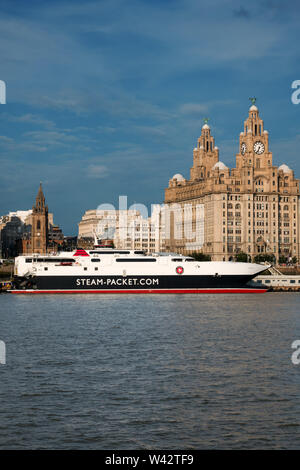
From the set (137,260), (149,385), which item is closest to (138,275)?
(137,260)

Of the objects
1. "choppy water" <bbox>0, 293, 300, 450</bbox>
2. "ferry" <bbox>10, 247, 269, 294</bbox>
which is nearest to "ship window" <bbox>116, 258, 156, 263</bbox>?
"ferry" <bbox>10, 247, 269, 294</bbox>

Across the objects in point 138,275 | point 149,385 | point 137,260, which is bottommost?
point 149,385

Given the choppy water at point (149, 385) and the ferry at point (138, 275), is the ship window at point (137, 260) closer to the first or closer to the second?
the ferry at point (138, 275)

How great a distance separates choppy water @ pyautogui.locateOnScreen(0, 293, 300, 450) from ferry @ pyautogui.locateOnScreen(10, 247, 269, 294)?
158 ft

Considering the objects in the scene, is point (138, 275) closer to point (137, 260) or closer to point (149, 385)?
point (137, 260)

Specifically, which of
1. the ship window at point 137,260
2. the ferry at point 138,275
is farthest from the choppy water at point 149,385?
the ship window at point 137,260

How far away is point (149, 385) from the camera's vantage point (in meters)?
31.9

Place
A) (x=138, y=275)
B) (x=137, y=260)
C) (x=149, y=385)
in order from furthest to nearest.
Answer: (x=137, y=260) < (x=138, y=275) < (x=149, y=385)

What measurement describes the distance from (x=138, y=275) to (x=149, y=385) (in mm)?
77539

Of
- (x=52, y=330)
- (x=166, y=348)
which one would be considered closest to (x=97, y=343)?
(x=166, y=348)

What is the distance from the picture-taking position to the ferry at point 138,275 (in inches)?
4274

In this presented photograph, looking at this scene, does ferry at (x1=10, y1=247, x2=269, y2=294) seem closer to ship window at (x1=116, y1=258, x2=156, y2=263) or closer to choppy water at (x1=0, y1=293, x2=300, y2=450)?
ship window at (x1=116, y1=258, x2=156, y2=263)

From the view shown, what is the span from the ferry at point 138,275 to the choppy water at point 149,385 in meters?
48.1
